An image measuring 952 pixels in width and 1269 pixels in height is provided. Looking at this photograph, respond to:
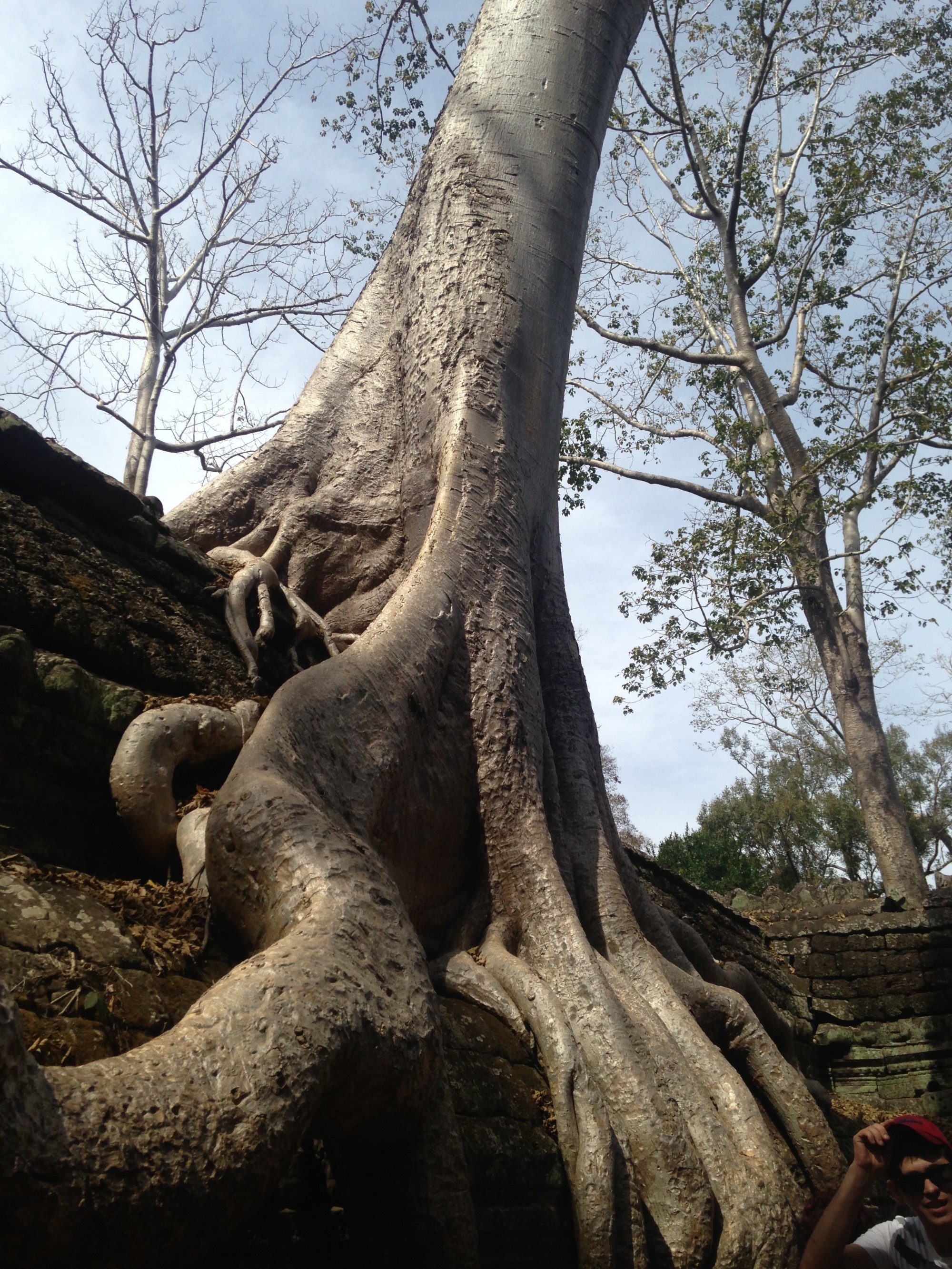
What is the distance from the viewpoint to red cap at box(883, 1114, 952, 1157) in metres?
1.67

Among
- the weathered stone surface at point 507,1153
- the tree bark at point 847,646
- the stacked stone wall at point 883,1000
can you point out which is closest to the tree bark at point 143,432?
the tree bark at point 847,646

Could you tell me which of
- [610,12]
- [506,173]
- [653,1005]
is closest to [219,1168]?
[653,1005]

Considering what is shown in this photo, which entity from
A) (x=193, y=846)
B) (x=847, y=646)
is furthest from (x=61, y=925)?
(x=847, y=646)

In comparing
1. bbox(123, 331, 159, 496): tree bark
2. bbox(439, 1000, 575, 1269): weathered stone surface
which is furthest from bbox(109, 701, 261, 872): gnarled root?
bbox(123, 331, 159, 496): tree bark

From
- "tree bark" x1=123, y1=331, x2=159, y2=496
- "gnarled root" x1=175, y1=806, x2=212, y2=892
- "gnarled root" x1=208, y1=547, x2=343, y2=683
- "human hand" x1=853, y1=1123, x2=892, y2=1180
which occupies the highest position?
"tree bark" x1=123, y1=331, x2=159, y2=496

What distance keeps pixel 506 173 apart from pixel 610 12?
1.09 meters

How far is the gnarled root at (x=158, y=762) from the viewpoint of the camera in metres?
2.29

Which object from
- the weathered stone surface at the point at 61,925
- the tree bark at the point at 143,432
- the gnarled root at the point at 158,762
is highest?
the tree bark at the point at 143,432

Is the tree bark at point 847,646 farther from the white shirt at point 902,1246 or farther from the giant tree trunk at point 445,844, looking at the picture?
the white shirt at point 902,1246

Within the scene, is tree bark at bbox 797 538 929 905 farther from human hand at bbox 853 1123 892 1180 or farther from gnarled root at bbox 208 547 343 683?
human hand at bbox 853 1123 892 1180

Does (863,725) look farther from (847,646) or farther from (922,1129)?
(922,1129)

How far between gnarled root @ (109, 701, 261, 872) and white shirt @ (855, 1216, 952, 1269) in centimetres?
161

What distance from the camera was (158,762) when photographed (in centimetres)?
235

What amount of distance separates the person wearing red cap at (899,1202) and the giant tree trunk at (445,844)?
0.43 m
